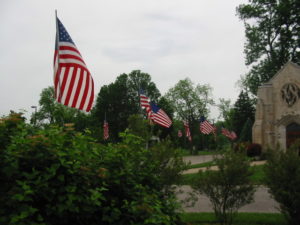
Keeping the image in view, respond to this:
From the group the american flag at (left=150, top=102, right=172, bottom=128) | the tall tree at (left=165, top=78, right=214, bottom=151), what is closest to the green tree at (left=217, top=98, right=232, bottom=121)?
the tall tree at (left=165, top=78, right=214, bottom=151)

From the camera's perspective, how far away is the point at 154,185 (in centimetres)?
461

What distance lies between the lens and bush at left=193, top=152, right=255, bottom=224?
7789 mm

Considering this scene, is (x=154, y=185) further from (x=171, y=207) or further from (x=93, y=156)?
(x=93, y=156)

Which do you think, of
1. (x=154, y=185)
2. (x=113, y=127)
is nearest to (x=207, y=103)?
(x=113, y=127)

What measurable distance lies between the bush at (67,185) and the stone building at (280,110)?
31270 mm

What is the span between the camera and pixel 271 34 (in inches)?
1565

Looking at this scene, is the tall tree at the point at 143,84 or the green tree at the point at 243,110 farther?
the tall tree at the point at 143,84

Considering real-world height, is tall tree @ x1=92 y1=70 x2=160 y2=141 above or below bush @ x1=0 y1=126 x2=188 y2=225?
above

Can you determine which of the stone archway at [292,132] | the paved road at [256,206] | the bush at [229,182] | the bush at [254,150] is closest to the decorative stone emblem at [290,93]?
the stone archway at [292,132]

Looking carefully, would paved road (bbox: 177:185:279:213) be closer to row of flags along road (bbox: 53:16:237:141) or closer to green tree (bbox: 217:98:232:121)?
row of flags along road (bbox: 53:16:237:141)

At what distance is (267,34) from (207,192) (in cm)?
3576

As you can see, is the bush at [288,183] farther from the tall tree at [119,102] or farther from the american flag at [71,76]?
the tall tree at [119,102]

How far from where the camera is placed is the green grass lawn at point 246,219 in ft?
31.0

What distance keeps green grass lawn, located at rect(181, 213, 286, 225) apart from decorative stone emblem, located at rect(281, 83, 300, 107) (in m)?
25.3
